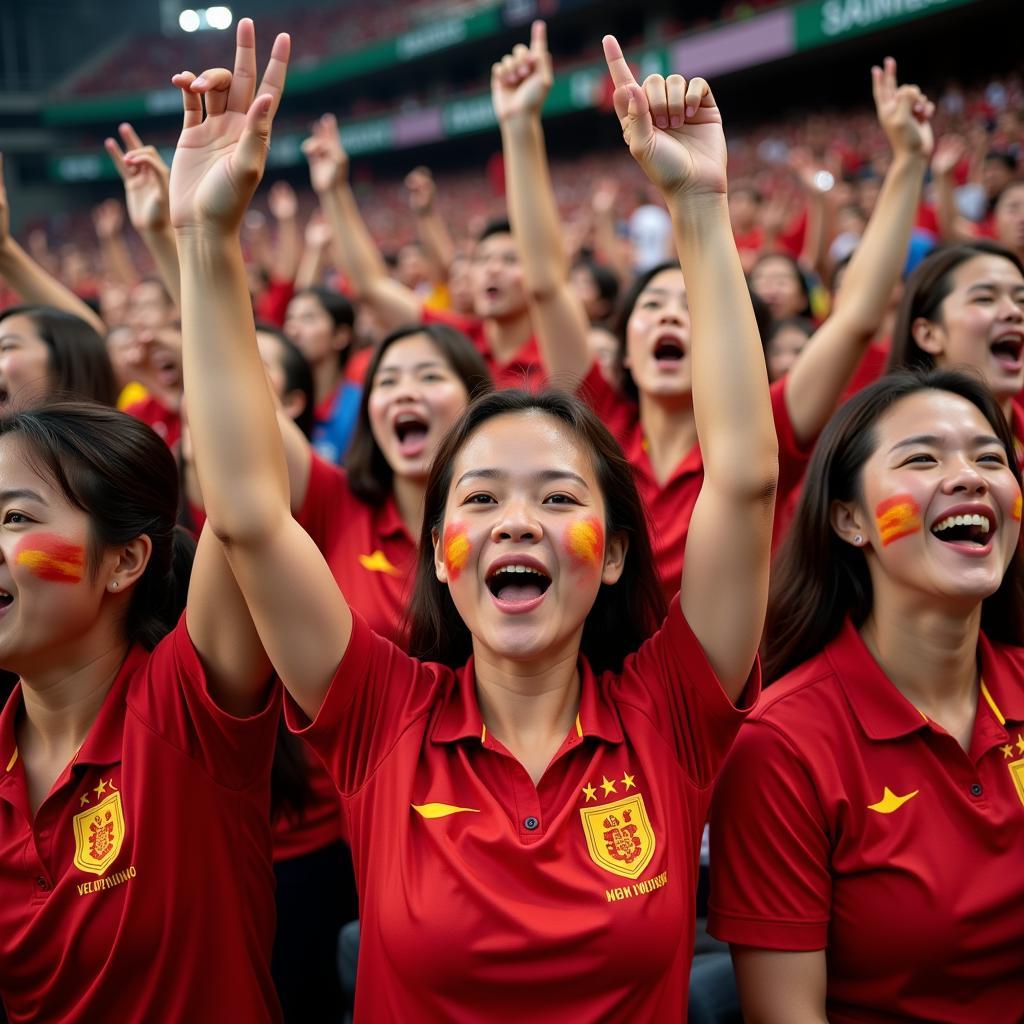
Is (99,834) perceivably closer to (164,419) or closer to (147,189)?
(147,189)

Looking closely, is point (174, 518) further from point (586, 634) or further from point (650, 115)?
point (650, 115)

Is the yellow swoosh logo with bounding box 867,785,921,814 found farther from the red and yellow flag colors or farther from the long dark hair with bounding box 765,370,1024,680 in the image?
the red and yellow flag colors

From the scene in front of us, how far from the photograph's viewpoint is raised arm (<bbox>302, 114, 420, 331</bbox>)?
4.72m

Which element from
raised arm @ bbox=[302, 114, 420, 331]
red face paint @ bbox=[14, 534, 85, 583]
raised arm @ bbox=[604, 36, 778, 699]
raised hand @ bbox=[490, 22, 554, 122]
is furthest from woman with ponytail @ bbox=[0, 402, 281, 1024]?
raised arm @ bbox=[302, 114, 420, 331]

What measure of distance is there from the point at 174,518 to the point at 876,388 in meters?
1.42

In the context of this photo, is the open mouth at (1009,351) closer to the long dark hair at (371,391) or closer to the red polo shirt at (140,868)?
the long dark hair at (371,391)

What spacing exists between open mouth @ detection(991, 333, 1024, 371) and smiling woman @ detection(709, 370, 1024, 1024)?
3.27ft

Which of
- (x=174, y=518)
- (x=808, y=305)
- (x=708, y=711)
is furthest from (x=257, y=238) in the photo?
(x=708, y=711)

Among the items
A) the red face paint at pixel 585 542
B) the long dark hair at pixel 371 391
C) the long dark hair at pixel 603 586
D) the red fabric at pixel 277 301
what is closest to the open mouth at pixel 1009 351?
the long dark hair at pixel 371 391

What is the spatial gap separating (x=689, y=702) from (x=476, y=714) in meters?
0.36

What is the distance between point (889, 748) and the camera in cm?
199

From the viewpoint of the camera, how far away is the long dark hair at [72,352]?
10.6 feet

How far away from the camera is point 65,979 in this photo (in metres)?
1.87

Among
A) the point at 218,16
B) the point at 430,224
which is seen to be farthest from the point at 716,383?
the point at 218,16
